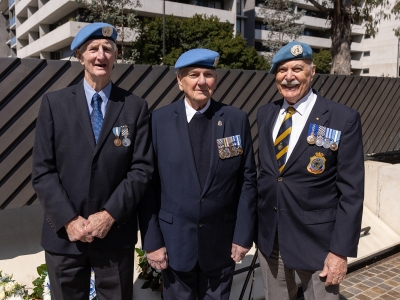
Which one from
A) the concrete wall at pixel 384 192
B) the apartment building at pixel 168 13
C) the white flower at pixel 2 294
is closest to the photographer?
the white flower at pixel 2 294

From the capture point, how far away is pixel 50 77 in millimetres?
3996

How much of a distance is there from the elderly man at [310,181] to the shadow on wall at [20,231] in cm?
261

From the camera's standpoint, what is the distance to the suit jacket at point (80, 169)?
2.34 metres

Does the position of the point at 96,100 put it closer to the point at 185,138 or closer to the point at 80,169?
the point at 80,169

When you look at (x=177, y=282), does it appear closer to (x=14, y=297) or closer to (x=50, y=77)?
(x=14, y=297)

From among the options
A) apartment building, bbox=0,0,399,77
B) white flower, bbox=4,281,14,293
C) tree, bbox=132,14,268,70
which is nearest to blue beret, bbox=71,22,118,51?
white flower, bbox=4,281,14,293

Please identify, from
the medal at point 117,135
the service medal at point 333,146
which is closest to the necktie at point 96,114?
the medal at point 117,135

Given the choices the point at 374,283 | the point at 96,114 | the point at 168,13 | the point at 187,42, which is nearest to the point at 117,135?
the point at 96,114

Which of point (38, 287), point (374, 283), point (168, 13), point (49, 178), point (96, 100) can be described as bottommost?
point (374, 283)

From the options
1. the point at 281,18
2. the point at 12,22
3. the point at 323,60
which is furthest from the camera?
the point at 12,22

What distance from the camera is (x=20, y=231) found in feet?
13.5

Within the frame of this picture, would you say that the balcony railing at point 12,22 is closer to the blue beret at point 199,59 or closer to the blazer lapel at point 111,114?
the blazer lapel at point 111,114

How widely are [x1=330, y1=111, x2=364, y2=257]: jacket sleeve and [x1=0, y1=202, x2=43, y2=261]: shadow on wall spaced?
10.00 feet

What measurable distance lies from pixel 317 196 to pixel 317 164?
0.22m
